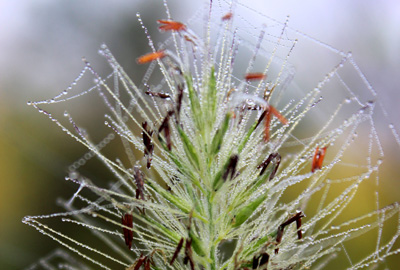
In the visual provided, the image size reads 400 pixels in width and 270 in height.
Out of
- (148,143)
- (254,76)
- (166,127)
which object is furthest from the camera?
(148,143)

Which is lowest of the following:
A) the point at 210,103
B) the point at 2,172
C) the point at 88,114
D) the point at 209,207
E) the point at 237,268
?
the point at 237,268

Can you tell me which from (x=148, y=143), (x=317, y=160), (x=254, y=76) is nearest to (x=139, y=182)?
(x=148, y=143)

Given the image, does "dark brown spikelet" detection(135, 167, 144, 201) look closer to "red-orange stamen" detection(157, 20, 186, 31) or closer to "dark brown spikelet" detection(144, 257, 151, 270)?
"dark brown spikelet" detection(144, 257, 151, 270)

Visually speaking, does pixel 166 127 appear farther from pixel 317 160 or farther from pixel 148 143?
pixel 317 160

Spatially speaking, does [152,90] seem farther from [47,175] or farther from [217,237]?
[47,175]

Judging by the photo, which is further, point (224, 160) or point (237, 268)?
point (224, 160)

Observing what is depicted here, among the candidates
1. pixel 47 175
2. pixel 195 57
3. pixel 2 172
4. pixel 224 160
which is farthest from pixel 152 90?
pixel 2 172

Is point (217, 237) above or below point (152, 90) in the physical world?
below

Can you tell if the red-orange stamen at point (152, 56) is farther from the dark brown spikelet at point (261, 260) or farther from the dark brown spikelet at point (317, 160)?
the dark brown spikelet at point (261, 260)
